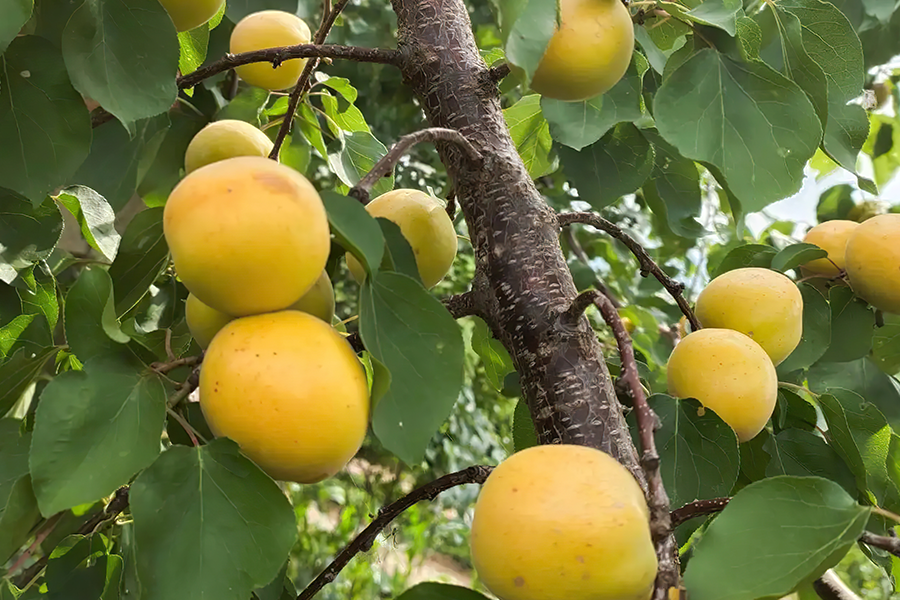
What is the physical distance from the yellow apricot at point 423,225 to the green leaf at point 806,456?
42cm

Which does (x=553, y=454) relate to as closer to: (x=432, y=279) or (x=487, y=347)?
(x=432, y=279)

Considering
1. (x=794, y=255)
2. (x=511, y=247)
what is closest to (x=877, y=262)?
(x=794, y=255)

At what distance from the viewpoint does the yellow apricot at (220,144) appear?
807 millimetres

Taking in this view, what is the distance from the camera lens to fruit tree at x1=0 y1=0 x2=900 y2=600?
0.42 meters

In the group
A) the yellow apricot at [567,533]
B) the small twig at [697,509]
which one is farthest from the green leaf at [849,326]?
the yellow apricot at [567,533]

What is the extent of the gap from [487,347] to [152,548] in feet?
2.07

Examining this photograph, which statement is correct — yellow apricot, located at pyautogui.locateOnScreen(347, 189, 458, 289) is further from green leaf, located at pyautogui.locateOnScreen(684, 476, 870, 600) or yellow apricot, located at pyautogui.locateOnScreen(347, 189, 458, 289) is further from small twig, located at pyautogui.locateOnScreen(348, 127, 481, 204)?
green leaf, located at pyautogui.locateOnScreen(684, 476, 870, 600)

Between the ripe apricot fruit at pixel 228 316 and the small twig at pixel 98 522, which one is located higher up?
the ripe apricot fruit at pixel 228 316

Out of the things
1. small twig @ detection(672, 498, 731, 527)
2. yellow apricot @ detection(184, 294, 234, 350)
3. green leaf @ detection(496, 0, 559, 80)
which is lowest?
small twig @ detection(672, 498, 731, 527)

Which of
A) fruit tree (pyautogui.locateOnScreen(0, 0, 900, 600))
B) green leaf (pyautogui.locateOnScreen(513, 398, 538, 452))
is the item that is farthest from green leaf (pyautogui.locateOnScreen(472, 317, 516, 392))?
green leaf (pyautogui.locateOnScreen(513, 398, 538, 452))

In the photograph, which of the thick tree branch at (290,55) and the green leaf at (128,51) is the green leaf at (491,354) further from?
the green leaf at (128,51)

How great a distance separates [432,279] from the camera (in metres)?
0.69

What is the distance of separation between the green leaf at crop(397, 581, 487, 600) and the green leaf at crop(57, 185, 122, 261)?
631mm

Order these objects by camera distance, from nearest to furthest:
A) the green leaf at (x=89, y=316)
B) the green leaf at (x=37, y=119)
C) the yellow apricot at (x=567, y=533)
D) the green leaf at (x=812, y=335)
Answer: the yellow apricot at (x=567, y=533), the green leaf at (x=89, y=316), the green leaf at (x=37, y=119), the green leaf at (x=812, y=335)
